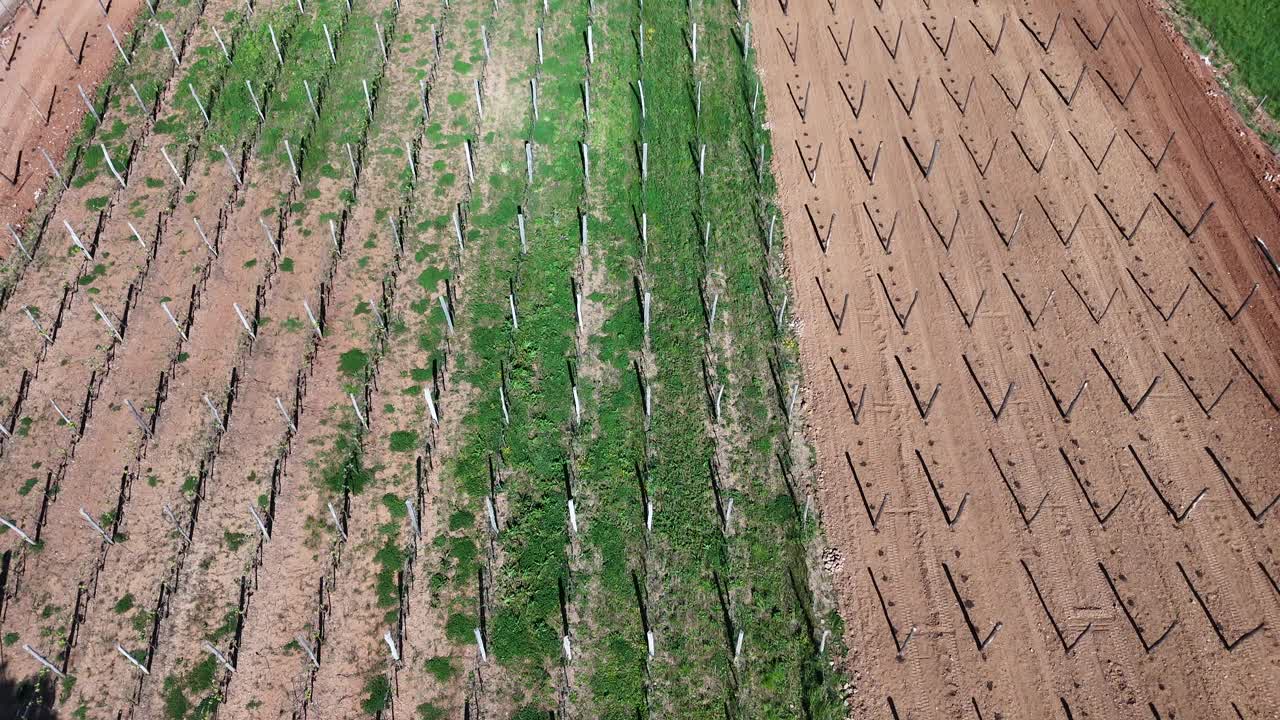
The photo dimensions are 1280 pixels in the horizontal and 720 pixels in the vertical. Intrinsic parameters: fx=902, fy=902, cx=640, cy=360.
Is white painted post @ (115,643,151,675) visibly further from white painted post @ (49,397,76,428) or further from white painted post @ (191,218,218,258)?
white painted post @ (191,218,218,258)

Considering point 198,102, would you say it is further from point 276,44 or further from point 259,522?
point 259,522

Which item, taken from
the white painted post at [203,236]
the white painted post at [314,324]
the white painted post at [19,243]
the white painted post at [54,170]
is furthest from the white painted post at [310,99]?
the white painted post at [19,243]

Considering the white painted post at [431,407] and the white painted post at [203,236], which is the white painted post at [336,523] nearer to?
the white painted post at [431,407]

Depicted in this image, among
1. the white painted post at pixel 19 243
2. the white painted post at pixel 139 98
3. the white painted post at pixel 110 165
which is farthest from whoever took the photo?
the white painted post at pixel 139 98

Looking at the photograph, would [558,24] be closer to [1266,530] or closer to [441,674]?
[441,674]

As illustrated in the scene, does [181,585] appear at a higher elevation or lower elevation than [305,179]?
lower

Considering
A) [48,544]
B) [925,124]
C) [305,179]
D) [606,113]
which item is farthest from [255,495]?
[925,124]

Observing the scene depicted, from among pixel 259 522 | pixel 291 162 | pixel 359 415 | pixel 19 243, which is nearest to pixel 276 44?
pixel 291 162
